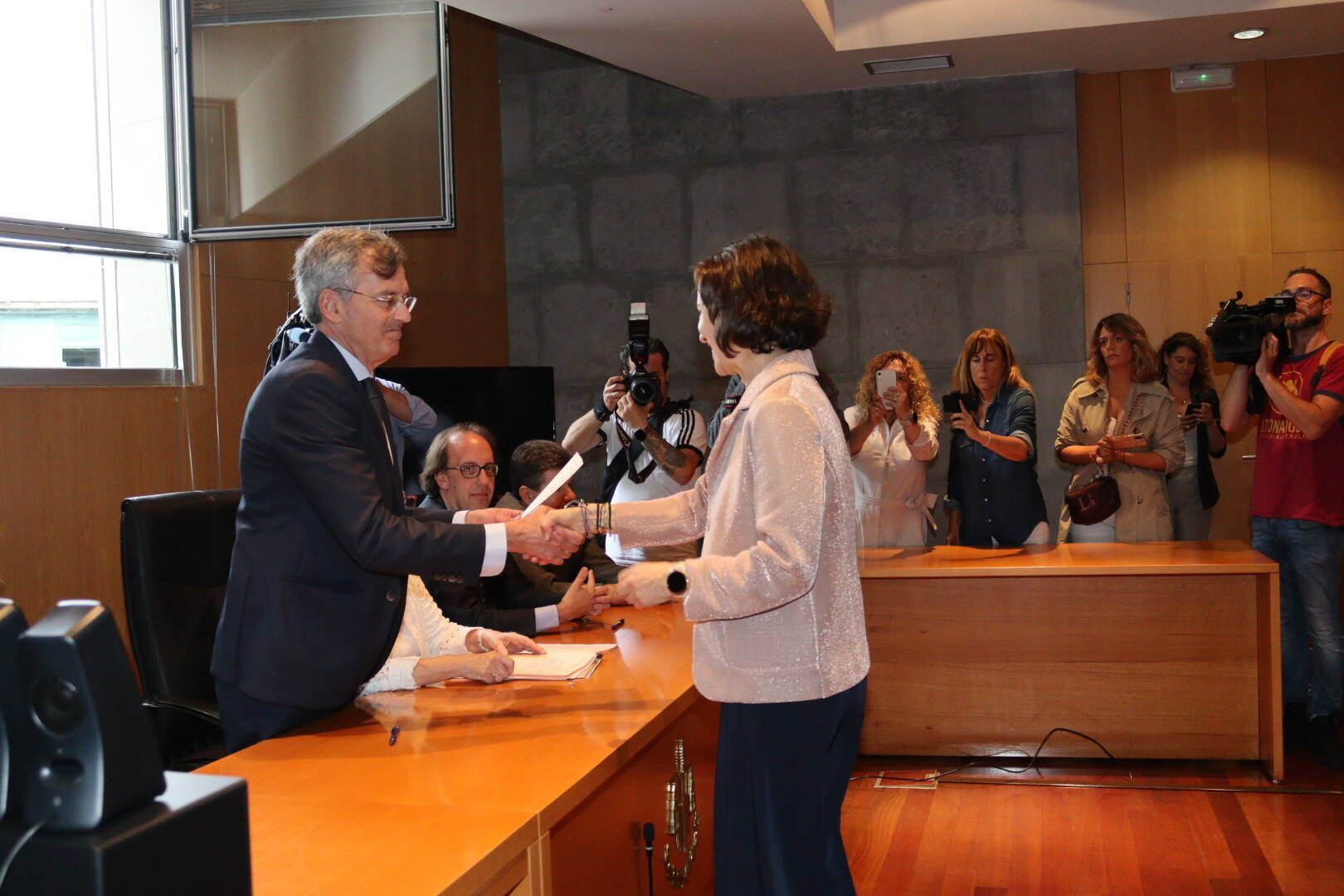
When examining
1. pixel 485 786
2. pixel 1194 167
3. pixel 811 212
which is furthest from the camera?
pixel 811 212

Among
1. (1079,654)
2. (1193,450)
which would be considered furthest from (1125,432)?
(1079,654)

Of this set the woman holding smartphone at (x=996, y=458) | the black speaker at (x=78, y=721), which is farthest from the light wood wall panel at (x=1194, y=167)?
the black speaker at (x=78, y=721)

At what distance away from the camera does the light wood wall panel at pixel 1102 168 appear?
606 cm

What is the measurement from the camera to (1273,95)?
5.91 m

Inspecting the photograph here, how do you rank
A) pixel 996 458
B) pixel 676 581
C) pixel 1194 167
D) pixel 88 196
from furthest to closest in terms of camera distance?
pixel 1194 167
pixel 996 458
pixel 88 196
pixel 676 581

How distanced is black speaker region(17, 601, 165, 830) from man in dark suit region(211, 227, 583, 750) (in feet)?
3.47

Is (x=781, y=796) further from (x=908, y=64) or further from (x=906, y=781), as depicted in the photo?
(x=908, y=64)

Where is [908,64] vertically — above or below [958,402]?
above

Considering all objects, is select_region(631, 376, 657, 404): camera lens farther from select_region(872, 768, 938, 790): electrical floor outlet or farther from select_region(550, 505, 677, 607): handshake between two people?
select_region(550, 505, 677, 607): handshake between two people

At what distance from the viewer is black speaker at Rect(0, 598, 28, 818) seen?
912 millimetres

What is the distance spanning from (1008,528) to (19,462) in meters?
3.45

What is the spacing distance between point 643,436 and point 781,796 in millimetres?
2626

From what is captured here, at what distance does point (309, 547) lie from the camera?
2.02 metres

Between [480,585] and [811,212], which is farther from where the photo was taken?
[811,212]
